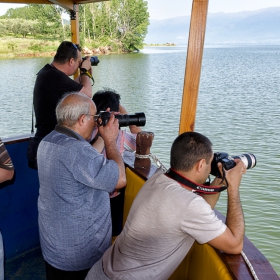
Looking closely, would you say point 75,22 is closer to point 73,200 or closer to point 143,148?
point 143,148

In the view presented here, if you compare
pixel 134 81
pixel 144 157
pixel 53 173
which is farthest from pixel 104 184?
pixel 134 81

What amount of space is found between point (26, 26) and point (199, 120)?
2526cm

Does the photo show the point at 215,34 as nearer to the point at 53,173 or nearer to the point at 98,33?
the point at 98,33

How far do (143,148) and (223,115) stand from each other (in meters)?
8.42

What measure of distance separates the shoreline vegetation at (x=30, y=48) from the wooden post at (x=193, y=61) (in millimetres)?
23736

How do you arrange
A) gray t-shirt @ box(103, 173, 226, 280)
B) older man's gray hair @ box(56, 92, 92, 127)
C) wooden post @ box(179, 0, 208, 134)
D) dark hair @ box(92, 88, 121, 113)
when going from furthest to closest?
dark hair @ box(92, 88, 121, 113)
wooden post @ box(179, 0, 208, 134)
older man's gray hair @ box(56, 92, 92, 127)
gray t-shirt @ box(103, 173, 226, 280)

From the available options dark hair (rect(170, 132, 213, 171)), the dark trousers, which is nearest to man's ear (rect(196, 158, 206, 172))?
dark hair (rect(170, 132, 213, 171))

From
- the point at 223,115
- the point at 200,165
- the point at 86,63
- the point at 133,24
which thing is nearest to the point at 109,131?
the point at 200,165

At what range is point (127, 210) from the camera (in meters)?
2.20

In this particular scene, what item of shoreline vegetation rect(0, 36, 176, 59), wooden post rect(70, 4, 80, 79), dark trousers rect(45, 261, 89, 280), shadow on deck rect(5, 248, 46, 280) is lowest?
shoreline vegetation rect(0, 36, 176, 59)

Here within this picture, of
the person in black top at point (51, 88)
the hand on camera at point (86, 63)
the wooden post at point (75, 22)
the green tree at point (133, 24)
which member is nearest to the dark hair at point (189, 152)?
the person in black top at point (51, 88)

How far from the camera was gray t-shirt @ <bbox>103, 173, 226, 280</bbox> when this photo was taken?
117 centimetres

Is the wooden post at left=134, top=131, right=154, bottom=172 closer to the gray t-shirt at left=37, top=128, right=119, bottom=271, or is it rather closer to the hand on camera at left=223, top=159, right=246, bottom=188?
the gray t-shirt at left=37, top=128, right=119, bottom=271

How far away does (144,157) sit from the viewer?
2.20 meters
